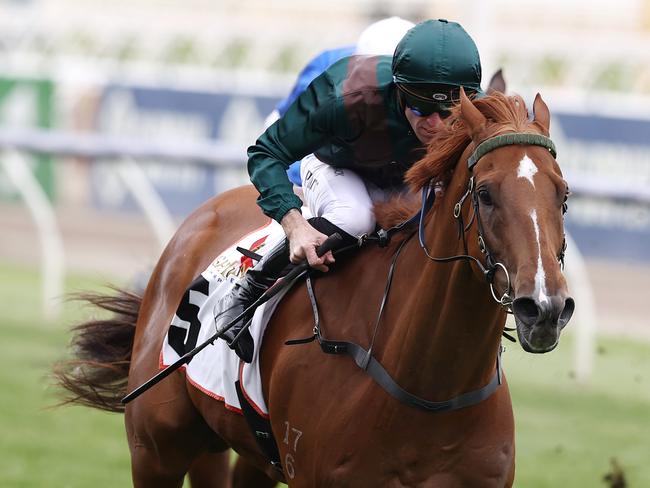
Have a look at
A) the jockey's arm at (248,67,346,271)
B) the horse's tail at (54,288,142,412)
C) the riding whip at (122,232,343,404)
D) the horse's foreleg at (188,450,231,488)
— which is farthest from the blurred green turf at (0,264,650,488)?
the jockey's arm at (248,67,346,271)

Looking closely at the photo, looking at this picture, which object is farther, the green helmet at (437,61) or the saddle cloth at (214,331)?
the saddle cloth at (214,331)

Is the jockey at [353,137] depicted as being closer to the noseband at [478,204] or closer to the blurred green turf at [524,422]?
the noseband at [478,204]

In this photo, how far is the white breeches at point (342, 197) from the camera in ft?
12.4

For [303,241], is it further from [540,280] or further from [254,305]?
[540,280]

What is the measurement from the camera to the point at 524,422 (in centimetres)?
766

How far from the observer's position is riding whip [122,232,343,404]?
3.70 metres

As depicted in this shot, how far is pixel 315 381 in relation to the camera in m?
3.61

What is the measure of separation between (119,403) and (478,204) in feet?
7.86

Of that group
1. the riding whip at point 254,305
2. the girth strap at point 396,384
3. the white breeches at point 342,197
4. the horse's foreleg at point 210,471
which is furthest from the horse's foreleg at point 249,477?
the girth strap at point 396,384

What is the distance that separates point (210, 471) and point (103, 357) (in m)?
0.63

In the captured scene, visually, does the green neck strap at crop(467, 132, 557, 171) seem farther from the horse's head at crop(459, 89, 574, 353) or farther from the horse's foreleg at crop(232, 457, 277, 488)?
the horse's foreleg at crop(232, 457, 277, 488)

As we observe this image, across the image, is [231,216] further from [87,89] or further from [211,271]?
[87,89]

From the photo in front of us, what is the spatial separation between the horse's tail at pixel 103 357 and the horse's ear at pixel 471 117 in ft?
7.47

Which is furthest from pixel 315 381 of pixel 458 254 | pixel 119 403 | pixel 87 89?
pixel 87 89
